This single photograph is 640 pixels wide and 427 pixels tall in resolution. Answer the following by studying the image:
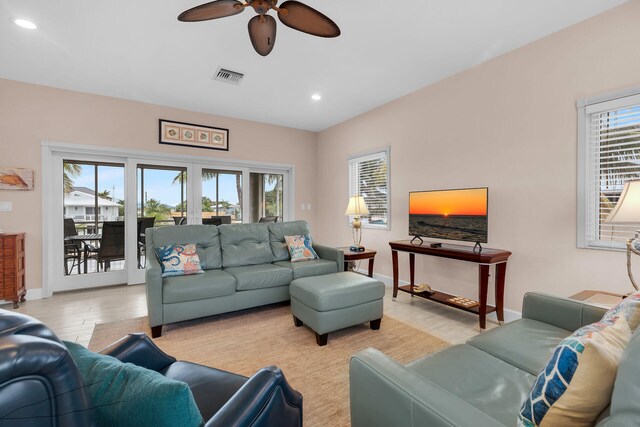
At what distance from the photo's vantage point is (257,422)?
0.86 metres

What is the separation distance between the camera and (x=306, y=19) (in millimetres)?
1939

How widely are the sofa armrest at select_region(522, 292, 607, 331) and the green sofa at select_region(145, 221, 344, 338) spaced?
2.11 metres

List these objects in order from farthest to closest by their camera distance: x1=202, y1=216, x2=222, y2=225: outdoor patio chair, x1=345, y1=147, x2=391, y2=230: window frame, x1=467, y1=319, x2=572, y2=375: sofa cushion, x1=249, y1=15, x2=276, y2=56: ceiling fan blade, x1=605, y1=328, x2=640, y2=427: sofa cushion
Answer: x1=202, y1=216, x2=222, y2=225: outdoor patio chair, x1=345, y1=147, x2=391, y2=230: window frame, x1=249, y1=15, x2=276, y2=56: ceiling fan blade, x1=467, y1=319, x2=572, y2=375: sofa cushion, x1=605, y1=328, x2=640, y2=427: sofa cushion

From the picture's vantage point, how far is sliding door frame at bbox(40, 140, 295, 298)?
3762 mm

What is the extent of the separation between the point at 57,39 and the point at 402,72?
3.46 m

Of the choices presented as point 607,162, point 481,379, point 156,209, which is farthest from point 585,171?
point 156,209

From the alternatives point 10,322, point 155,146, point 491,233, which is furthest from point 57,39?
point 491,233

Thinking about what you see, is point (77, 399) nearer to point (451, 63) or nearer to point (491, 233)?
point (491, 233)

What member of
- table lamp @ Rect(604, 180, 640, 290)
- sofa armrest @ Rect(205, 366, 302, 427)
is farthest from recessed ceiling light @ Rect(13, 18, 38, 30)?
table lamp @ Rect(604, 180, 640, 290)

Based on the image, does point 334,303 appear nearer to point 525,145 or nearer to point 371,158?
point 525,145

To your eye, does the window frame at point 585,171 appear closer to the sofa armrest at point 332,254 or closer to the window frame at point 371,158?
the window frame at point 371,158

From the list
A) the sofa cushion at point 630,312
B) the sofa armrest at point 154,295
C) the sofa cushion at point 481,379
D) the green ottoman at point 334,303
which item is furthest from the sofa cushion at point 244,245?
the sofa cushion at point 630,312

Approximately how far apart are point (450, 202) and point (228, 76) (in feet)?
9.74

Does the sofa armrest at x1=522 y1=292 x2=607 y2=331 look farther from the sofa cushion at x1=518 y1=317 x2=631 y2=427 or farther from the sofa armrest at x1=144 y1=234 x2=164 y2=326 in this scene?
the sofa armrest at x1=144 y1=234 x2=164 y2=326
